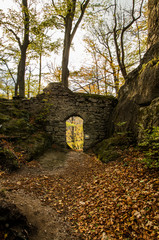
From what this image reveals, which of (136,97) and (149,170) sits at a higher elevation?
(136,97)

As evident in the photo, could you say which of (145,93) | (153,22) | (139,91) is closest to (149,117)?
(145,93)

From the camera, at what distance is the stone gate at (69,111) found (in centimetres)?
866

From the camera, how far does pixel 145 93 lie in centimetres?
547

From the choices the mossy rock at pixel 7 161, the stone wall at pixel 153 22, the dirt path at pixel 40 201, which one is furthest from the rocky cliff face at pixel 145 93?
the mossy rock at pixel 7 161

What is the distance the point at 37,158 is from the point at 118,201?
14.0 feet

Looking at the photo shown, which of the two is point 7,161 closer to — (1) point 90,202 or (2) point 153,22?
(1) point 90,202

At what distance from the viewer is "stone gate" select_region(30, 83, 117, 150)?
8664 mm

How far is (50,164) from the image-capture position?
586 cm

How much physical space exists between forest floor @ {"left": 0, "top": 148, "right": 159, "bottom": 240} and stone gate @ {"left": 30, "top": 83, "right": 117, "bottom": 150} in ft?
13.3

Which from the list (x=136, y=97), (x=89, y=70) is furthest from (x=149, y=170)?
(x=89, y=70)

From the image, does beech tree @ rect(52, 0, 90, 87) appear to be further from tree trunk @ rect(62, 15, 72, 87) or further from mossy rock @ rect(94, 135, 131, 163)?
mossy rock @ rect(94, 135, 131, 163)

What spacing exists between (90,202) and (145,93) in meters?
4.58

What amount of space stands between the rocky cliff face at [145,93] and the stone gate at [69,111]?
1.65 metres

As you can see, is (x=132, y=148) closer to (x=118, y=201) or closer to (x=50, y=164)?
(x=118, y=201)
